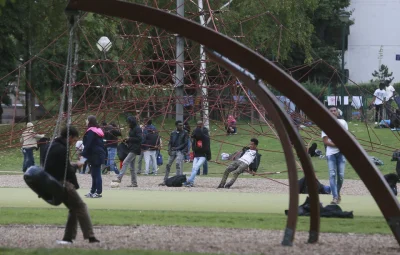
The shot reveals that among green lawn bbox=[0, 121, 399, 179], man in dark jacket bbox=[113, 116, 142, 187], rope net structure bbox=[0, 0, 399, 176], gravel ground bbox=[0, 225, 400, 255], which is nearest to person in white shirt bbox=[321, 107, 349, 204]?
rope net structure bbox=[0, 0, 399, 176]

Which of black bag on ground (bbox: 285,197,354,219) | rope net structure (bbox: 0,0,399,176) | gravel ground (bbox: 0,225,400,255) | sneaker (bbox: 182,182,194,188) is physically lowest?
gravel ground (bbox: 0,225,400,255)

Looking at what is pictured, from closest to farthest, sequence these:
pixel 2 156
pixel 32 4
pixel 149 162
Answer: pixel 32 4
pixel 149 162
pixel 2 156

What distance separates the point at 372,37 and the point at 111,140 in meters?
48.4

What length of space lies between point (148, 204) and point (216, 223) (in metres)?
3.82

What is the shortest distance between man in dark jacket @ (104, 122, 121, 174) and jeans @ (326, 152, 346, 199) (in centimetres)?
724

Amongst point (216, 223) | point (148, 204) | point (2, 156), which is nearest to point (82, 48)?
point (2, 156)

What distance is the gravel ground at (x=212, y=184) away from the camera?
22.2m

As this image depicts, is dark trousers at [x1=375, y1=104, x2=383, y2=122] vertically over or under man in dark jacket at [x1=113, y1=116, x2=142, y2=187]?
over

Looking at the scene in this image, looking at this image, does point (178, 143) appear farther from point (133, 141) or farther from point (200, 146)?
point (133, 141)

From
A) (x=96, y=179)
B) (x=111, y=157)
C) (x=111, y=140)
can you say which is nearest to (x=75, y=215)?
(x=96, y=179)

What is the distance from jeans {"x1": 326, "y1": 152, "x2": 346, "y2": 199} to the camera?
17.1 metres

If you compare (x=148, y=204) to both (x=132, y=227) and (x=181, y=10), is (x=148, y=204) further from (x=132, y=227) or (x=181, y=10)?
(x=181, y=10)

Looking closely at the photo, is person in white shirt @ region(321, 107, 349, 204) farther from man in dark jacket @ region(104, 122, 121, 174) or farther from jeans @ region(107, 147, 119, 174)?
jeans @ region(107, 147, 119, 174)

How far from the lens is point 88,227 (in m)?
11.4
